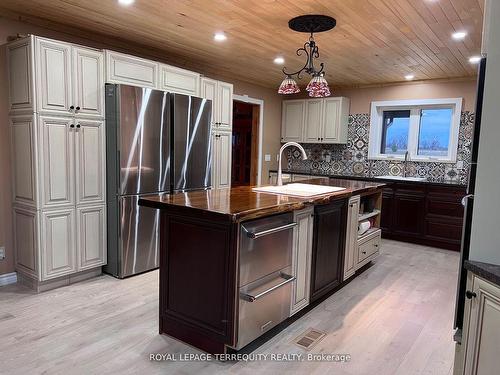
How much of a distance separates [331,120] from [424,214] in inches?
82.1

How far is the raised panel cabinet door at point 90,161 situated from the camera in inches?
130

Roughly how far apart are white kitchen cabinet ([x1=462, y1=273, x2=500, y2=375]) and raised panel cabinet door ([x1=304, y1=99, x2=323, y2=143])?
15.9 ft

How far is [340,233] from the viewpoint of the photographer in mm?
3211

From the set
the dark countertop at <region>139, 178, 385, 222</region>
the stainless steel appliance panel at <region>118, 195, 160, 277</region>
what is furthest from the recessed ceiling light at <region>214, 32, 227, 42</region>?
the stainless steel appliance panel at <region>118, 195, 160, 277</region>

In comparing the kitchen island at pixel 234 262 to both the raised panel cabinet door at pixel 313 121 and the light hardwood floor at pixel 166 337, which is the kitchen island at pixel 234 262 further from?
the raised panel cabinet door at pixel 313 121

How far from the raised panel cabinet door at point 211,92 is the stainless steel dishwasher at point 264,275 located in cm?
238

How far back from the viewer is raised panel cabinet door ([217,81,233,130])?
4.61 m

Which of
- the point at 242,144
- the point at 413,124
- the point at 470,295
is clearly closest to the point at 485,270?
the point at 470,295

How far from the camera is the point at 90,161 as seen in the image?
3.37m

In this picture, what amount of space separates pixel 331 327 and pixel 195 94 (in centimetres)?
285

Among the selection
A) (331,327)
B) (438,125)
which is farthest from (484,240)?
(438,125)

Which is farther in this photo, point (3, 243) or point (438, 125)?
point (438, 125)

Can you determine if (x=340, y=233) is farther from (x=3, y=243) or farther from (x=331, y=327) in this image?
(x=3, y=243)

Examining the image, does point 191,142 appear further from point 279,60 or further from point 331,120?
point 331,120
